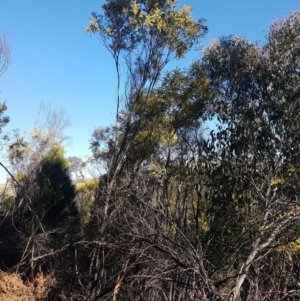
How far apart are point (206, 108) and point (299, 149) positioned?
111 inches

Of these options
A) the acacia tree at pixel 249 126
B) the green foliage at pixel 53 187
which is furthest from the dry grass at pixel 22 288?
the green foliage at pixel 53 187

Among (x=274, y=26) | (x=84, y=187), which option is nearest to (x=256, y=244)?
(x=274, y=26)

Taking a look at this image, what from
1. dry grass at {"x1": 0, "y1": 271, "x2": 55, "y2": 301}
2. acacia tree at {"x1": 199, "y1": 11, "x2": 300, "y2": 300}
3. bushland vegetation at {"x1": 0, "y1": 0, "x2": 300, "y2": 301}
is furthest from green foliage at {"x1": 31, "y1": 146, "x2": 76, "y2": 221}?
acacia tree at {"x1": 199, "y1": 11, "x2": 300, "y2": 300}

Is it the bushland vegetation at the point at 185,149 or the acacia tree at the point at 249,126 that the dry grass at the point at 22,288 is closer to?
the bushland vegetation at the point at 185,149

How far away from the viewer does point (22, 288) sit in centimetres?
841

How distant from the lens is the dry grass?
8.28 metres

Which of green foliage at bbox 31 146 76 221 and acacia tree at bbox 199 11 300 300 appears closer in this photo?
acacia tree at bbox 199 11 300 300

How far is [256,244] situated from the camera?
574cm

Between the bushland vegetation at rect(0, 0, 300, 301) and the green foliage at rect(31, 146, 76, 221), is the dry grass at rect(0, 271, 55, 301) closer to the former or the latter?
the bushland vegetation at rect(0, 0, 300, 301)

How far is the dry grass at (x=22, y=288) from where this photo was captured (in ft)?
27.2

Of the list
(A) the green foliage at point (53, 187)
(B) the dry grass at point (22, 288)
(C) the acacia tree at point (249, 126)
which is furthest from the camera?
(A) the green foliage at point (53, 187)

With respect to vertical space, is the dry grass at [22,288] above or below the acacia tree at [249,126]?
below

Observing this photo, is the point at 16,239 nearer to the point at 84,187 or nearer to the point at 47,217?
the point at 47,217

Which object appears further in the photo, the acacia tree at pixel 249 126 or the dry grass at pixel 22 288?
the acacia tree at pixel 249 126
